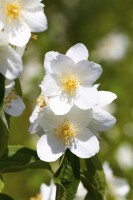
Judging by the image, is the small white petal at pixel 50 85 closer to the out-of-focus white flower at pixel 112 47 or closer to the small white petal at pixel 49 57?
the small white petal at pixel 49 57

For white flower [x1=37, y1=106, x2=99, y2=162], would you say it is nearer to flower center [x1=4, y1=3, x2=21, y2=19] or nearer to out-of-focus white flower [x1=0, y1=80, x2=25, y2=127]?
out-of-focus white flower [x1=0, y1=80, x2=25, y2=127]

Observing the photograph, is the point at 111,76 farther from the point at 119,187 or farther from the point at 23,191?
the point at 119,187

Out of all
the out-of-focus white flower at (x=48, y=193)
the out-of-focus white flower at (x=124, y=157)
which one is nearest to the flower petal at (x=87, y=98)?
the out-of-focus white flower at (x=48, y=193)

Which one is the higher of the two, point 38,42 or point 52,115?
point 52,115

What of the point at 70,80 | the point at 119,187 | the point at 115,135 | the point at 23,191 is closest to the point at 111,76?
the point at 115,135

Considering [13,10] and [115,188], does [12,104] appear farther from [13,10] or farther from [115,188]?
[115,188]

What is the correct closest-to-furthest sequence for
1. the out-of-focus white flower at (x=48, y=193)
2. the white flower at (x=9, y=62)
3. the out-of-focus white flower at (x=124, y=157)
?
the white flower at (x=9, y=62)
the out-of-focus white flower at (x=48, y=193)
the out-of-focus white flower at (x=124, y=157)
